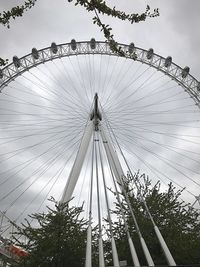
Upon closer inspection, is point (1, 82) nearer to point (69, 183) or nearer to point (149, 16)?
point (69, 183)

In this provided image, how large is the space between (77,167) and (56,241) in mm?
7545

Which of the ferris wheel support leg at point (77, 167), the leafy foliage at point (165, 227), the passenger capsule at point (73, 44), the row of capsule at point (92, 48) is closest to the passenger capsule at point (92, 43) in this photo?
the row of capsule at point (92, 48)

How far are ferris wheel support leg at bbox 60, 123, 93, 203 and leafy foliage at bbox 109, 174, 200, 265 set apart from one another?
342 centimetres

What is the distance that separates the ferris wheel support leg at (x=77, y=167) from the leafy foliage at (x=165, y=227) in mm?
3419

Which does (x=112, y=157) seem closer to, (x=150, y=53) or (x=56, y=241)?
(x=56, y=241)

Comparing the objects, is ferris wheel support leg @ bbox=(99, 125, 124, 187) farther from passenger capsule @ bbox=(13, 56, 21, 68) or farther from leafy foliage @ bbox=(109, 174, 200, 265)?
passenger capsule @ bbox=(13, 56, 21, 68)

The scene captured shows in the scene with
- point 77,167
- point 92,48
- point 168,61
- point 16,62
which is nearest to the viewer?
point 77,167

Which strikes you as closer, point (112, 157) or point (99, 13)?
point (99, 13)

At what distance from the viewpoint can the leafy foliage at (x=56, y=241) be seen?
16.9 meters

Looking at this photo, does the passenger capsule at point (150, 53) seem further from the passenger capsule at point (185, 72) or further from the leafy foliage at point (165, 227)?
the leafy foliage at point (165, 227)

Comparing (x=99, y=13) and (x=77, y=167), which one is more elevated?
(x=77, y=167)

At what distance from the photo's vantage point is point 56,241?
16.9m

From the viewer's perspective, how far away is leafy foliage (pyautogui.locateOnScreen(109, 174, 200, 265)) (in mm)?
17766

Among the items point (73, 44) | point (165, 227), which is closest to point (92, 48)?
point (73, 44)
